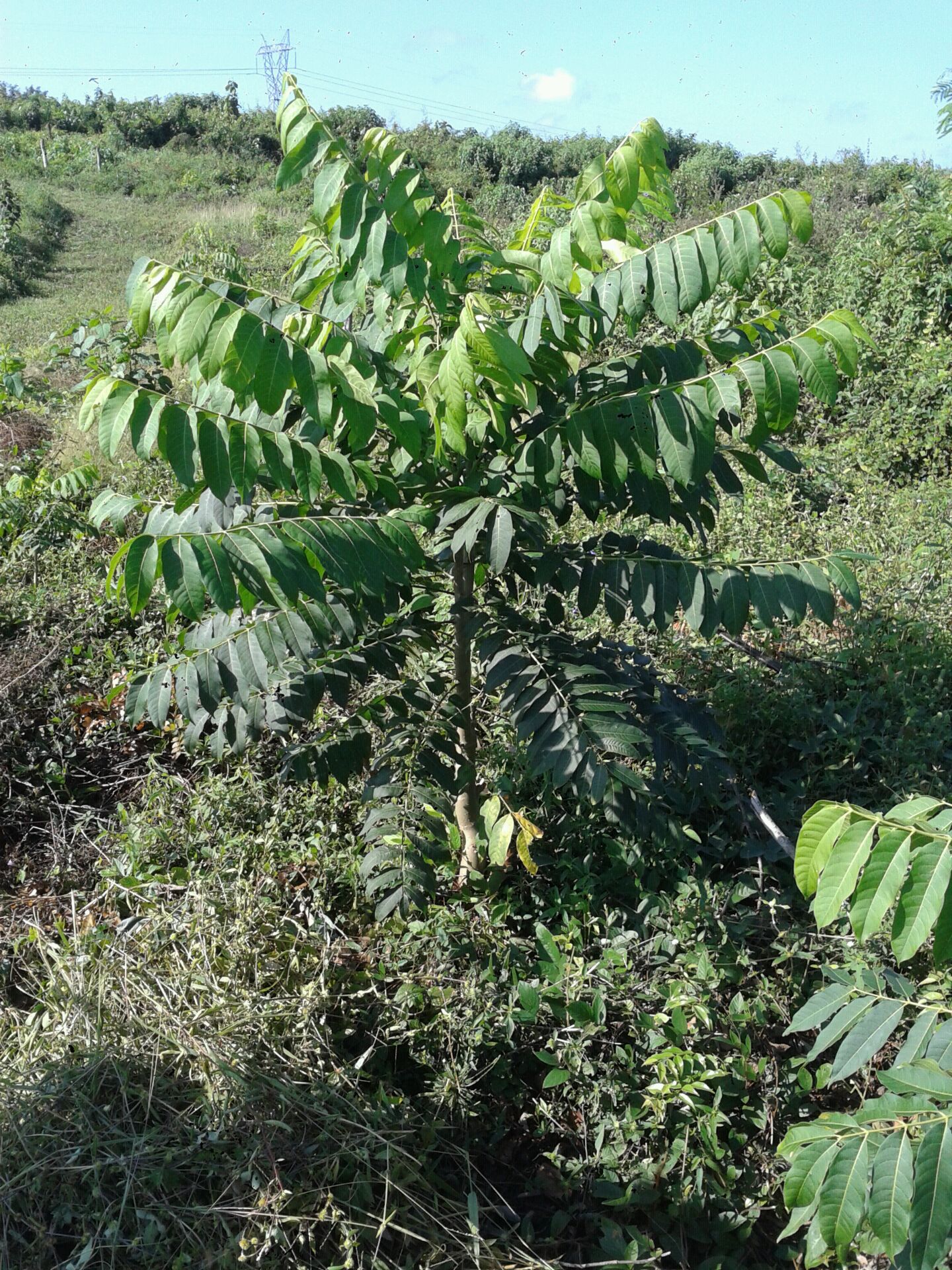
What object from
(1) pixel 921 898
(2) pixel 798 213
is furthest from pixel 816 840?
(2) pixel 798 213

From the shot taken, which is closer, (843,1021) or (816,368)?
(843,1021)

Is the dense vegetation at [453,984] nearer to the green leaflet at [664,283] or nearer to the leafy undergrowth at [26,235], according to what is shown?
the green leaflet at [664,283]

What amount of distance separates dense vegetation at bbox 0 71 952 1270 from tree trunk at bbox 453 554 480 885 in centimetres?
14

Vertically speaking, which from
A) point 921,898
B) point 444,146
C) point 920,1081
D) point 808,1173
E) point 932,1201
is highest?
point 444,146

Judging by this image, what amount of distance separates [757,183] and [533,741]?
1452 cm

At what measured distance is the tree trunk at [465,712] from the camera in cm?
276

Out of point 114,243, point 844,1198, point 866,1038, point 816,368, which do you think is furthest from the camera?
point 114,243

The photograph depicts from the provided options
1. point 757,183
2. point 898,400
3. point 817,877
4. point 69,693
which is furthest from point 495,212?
point 817,877

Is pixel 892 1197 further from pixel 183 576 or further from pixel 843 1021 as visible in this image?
pixel 183 576

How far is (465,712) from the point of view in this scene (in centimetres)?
304

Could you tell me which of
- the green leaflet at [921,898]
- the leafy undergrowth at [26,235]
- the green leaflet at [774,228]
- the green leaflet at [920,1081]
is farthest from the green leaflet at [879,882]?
the leafy undergrowth at [26,235]

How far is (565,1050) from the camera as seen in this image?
258cm

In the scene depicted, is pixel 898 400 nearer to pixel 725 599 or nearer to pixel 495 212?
pixel 725 599

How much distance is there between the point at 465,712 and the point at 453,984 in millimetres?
847
